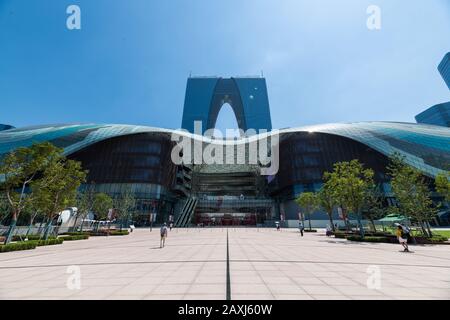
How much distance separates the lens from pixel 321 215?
61438 mm

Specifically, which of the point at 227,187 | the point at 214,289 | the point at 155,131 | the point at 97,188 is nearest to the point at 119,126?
the point at 155,131

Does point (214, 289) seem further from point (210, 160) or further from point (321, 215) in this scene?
point (210, 160)

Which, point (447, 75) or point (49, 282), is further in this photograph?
point (447, 75)

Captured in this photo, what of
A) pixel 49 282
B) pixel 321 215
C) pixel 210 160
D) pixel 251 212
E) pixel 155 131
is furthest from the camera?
pixel 210 160

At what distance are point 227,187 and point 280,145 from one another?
40.6 meters

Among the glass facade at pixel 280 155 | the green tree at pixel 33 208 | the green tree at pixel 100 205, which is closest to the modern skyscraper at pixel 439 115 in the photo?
the glass facade at pixel 280 155

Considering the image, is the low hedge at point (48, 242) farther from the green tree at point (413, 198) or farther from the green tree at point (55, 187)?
the green tree at point (413, 198)

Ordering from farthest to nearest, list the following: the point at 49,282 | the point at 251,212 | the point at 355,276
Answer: the point at 251,212 < the point at 355,276 < the point at 49,282

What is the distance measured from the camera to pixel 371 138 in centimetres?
6638

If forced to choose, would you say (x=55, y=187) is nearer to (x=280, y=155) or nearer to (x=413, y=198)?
(x=413, y=198)

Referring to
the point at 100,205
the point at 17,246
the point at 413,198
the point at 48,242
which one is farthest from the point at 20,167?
the point at 413,198

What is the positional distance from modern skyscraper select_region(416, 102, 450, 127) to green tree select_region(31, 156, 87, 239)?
21844cm

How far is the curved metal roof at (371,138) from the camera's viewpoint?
60438 mm

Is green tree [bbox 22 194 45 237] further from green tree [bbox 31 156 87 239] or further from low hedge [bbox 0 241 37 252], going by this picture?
low hedge [bbox 0 241 37 252]
